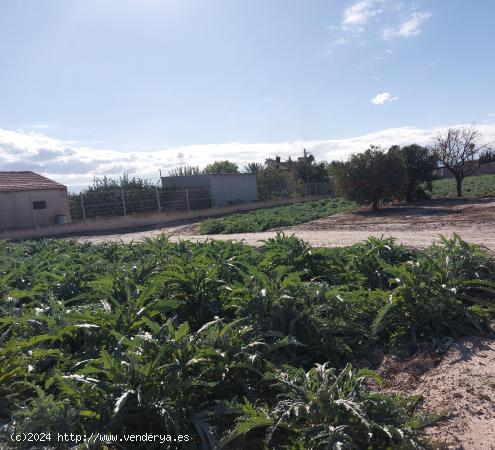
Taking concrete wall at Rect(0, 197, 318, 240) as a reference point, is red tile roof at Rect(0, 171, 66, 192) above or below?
above

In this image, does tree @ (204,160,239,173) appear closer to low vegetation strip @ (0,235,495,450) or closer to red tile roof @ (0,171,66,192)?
red tile roof @ (0,171,66,192)

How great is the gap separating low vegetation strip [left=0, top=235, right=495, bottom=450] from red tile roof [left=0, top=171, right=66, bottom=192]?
17.3m

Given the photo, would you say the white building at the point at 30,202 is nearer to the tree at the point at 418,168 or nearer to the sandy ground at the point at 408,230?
the sandy ground at the point at 408,230

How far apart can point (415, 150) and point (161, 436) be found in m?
25.5

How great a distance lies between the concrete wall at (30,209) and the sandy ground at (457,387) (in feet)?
68.2

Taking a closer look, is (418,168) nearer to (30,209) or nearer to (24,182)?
(30,209)

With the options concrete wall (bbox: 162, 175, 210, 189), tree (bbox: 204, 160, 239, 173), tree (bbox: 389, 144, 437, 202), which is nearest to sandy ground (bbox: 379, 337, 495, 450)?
tree (bbox: 389, 144, 437, 202)

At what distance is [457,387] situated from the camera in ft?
10.7

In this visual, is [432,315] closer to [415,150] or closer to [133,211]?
[133,211]

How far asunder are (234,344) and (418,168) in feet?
78.7

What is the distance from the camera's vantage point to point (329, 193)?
42.4 meters

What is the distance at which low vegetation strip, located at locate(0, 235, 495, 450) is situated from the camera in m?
2.62

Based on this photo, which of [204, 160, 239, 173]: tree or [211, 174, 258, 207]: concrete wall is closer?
[211, 174, 258, 207]: concrete wall

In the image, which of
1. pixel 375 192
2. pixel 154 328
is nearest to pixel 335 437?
pixel 154 328
